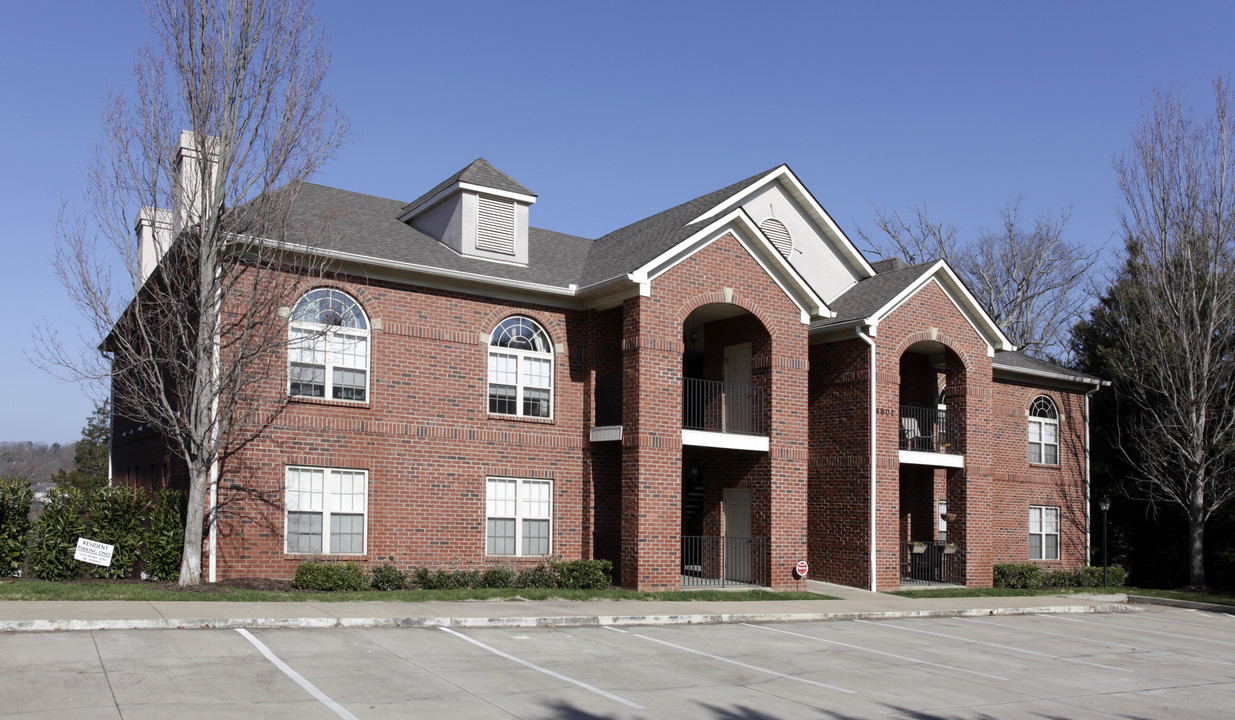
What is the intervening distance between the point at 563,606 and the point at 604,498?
5023 millimetres

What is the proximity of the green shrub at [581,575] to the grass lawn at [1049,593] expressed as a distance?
7.22m

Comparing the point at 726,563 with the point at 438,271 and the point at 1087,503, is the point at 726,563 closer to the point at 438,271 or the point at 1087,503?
the point at 438,271

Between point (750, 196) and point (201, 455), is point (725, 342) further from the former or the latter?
point (201, 455)

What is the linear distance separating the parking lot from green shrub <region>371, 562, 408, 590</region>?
4.68 meters

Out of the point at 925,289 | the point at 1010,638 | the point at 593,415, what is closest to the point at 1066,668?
the point at 1010,638

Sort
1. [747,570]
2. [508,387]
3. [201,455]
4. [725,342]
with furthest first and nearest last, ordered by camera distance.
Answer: [725,342], [747,570], [508,387], [201,455]

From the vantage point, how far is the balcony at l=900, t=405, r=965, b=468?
2461cm

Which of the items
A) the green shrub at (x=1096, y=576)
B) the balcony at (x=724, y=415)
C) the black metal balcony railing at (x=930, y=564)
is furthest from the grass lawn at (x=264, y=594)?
the green shrub at (x=1096, y=576)

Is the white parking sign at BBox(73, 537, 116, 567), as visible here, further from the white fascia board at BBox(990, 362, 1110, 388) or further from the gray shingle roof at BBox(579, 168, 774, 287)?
the white fascia board at BBox(990, 362, 1110, 388)

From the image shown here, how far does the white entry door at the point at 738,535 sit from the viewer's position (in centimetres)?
2275

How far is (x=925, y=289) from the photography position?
25.0 m

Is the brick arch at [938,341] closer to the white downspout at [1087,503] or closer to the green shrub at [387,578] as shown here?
the white downspout at [1087,503]

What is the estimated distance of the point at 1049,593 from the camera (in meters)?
25.5

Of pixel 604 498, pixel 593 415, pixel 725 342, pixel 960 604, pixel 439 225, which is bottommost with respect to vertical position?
pixel 960 604
